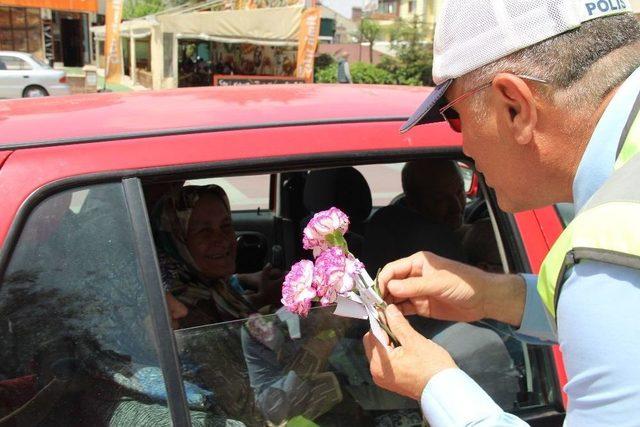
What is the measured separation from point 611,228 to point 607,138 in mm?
213

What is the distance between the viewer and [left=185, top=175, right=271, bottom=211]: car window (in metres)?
3.54

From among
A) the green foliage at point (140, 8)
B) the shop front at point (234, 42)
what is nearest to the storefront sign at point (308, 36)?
the shop front at point (234, 42)

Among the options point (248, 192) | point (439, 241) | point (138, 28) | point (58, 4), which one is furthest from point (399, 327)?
point (58, 4)

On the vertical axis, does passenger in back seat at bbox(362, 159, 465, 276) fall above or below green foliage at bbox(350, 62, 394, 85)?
above

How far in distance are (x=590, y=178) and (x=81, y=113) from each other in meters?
1.18

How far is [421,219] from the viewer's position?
7.71ft

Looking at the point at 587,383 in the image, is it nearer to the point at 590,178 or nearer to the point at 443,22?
the point at 590,178

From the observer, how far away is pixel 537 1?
100cm

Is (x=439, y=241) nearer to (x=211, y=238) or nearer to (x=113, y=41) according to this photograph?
(x=211, y=238)

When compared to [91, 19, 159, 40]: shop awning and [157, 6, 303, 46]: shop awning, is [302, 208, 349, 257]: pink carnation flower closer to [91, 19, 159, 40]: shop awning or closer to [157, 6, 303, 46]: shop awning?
[157, 6, 303, 46]: shop awning

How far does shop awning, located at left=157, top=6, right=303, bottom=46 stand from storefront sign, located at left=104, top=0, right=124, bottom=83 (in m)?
4.94

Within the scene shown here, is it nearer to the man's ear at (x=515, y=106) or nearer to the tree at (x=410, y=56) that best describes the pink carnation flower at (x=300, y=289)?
the man's ear at (x=515, y=106)

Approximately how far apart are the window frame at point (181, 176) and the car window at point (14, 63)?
18.5 metres

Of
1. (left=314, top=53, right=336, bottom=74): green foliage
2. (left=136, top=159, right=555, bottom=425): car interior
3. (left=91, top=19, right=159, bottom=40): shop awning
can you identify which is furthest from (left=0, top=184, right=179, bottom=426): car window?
(left=314, top=53, right=336, bottom=74): green foliage
